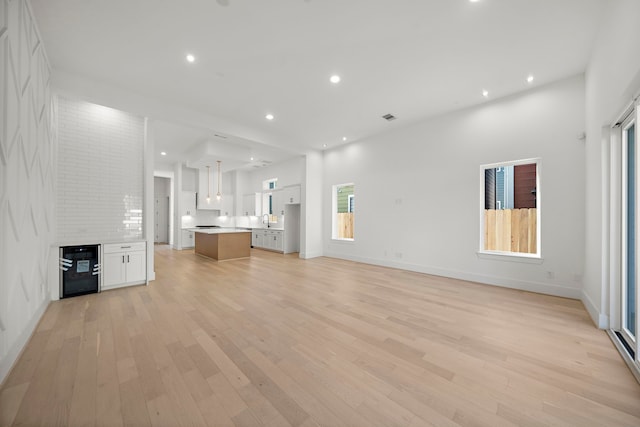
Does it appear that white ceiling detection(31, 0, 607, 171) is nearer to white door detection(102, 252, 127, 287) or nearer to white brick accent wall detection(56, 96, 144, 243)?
white brick accent wall detection(56, 96, 144, 243)

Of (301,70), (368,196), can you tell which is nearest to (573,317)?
(368,196)

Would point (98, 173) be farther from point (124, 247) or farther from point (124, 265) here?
point (124, 265)

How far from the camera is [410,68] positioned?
11.8 ft

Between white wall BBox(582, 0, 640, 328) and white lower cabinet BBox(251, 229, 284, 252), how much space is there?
7570 millimetres

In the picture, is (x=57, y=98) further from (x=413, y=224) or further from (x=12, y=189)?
(x=413, y=224)

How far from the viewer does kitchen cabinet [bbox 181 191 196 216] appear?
990 cm

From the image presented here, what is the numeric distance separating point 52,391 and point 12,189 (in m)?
1.79

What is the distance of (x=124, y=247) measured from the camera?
434 centimetres

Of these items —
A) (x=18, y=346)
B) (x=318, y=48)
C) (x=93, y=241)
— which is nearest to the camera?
(x=18, y=346)

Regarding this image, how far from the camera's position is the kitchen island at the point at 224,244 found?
7.06m

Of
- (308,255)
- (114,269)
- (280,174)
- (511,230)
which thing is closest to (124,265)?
(114,269)

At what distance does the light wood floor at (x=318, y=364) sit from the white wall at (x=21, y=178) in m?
0.34

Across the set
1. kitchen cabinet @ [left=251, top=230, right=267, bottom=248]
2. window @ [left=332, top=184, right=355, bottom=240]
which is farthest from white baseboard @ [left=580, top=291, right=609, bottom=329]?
kitchen cabinet @ [left=251, top=230, right=267, bottom=248]

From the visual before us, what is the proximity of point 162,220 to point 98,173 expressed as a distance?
8.16 m
